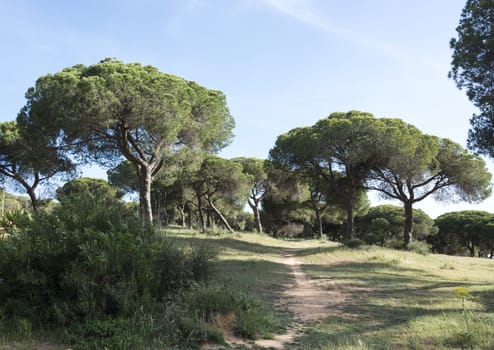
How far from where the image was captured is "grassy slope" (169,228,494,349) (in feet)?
18.1

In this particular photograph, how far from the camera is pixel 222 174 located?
3247 cm

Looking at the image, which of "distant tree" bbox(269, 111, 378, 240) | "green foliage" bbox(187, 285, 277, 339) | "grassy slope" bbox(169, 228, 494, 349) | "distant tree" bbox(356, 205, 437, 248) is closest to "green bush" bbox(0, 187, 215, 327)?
"green foliage" bbox(187, 285, 277, 339)

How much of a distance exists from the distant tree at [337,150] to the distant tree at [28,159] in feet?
43.6

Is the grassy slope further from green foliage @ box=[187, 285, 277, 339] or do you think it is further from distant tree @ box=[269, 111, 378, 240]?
distant tree @ box=[269, 111, 378, 240]

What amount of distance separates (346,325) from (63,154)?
53.6 feet

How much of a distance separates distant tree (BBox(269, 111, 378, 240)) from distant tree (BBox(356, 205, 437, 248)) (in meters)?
17.1

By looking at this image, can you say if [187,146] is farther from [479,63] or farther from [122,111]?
[479,63]

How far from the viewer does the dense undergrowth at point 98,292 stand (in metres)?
5.16

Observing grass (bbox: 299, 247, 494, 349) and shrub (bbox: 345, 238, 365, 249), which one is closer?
grass (bbox: 299, 247, 494, 349)

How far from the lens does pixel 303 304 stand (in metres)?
8.62

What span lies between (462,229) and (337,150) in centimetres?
2921

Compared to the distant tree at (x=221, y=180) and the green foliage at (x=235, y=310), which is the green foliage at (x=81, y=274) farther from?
the distant tree at (x=221, y=180)

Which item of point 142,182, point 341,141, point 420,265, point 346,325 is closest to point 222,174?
point 341,141

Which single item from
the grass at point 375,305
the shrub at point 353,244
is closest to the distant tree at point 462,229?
the shrub at point 353,244
